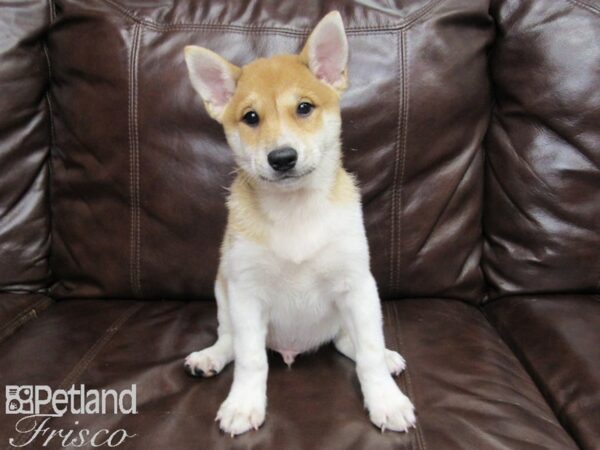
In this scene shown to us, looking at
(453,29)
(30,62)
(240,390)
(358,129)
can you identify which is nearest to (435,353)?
(240,390)

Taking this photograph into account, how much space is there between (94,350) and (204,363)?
0.31 m

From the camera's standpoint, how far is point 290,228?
1.27 m

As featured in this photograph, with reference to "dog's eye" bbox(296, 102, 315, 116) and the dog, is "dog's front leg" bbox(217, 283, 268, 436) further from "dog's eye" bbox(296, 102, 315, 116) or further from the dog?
"dog's eye" bbox(296, 102, 315, 116)

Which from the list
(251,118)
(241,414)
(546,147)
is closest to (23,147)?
(251,118)

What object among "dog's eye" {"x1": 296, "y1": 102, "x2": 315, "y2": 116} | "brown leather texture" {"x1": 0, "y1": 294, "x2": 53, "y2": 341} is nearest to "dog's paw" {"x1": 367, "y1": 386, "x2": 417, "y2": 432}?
"dog's eye" {"x1": 296, "y1": 102, "x2": 315, "y2": 116}

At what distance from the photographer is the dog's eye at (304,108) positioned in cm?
125

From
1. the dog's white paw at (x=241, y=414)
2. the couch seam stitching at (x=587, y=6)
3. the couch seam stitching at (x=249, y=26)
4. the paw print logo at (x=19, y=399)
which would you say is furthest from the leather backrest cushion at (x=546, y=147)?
the paw print logo at (x=19, y=399)

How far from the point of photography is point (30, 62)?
1.68m

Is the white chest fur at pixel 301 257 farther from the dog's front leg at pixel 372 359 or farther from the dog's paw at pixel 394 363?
the dog's paw at pixel 394 363

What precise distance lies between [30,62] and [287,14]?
81cm

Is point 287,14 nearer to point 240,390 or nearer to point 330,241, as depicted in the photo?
point 330,241

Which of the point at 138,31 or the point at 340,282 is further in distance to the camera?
the point at 138,31

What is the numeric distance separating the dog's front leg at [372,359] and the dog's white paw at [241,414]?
0.78 feet

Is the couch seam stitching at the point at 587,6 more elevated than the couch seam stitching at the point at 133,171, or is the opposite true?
the couch seam stitching at the point at 587,6
